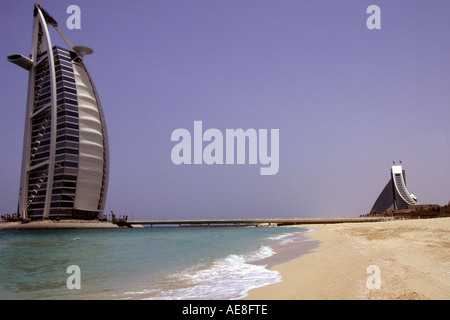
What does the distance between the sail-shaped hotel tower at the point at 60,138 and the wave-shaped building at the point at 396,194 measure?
134 metres

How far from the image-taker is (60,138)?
9269 cm

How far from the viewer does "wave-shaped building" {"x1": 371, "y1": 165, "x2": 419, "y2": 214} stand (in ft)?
508

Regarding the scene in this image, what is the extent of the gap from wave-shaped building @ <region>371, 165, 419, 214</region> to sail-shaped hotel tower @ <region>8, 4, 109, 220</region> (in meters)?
134

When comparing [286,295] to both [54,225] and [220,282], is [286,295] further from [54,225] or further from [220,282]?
[54,225]

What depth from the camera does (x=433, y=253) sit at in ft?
37.9

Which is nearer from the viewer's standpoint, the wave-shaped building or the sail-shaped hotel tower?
the sail-shaped hotel tower

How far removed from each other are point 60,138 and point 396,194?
501 ft

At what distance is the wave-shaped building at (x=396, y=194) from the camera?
15488 centimetres

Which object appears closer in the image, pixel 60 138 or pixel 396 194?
pixel 60 138

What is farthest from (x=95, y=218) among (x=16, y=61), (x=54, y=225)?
(x=16, y=61)

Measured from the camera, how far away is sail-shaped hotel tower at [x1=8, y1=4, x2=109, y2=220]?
90188 mm

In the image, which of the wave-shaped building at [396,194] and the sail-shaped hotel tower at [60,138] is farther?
the wave-shaped building at [396,194]

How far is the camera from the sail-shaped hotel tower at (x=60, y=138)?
9019cm
